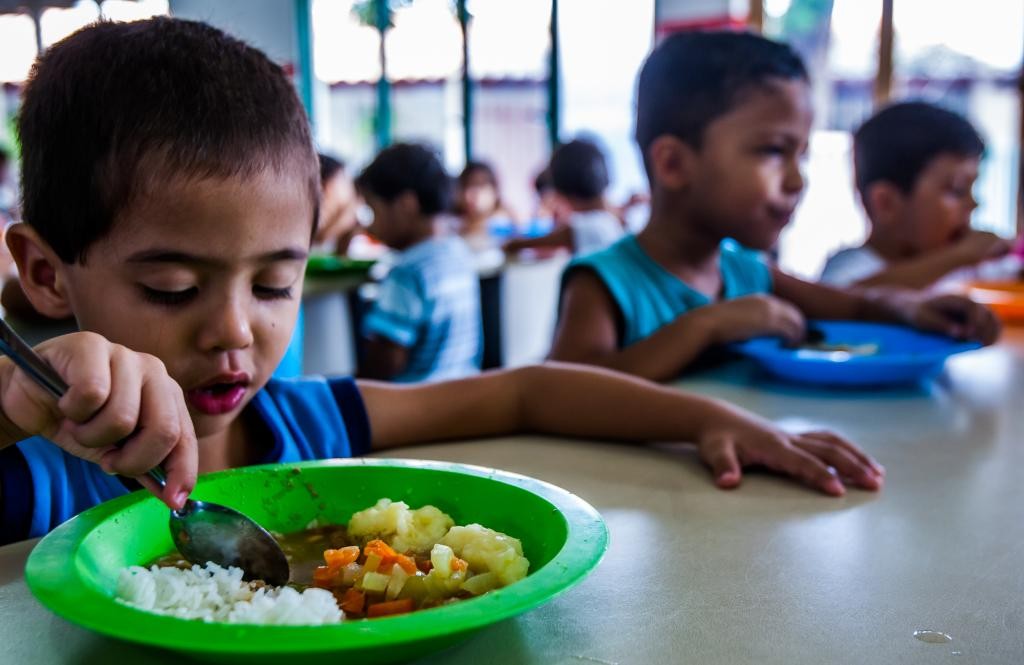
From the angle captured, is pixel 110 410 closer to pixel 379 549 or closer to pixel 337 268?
pixel 379 549

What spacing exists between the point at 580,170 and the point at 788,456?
4.14 metres

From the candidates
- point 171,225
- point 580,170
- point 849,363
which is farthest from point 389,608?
point 580,170

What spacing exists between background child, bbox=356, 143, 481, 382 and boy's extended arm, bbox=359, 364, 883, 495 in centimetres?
165

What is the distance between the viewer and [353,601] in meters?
0.60

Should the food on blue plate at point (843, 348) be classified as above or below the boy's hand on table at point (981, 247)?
below

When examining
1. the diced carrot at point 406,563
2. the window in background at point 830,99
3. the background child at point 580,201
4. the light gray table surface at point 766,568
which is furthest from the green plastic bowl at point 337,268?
the diced carrot at point 406,563

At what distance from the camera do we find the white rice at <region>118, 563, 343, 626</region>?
20.3 inches

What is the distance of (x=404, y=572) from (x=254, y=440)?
1.66 ft

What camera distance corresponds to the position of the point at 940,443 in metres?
1.15

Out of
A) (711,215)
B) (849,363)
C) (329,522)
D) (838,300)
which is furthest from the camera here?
(838,300)

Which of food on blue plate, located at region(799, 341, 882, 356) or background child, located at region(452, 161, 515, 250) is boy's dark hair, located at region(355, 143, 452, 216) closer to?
food on blue plate, located at region(799, 341, 882, 356)

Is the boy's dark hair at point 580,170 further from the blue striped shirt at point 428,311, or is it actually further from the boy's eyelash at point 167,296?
the boy's eyelash at point 167,296

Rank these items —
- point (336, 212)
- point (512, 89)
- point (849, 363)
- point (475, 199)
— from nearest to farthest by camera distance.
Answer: point (849, 363) < point (336, 212) < point (475, 199) < point (512, 89)

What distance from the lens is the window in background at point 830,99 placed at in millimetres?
5113
